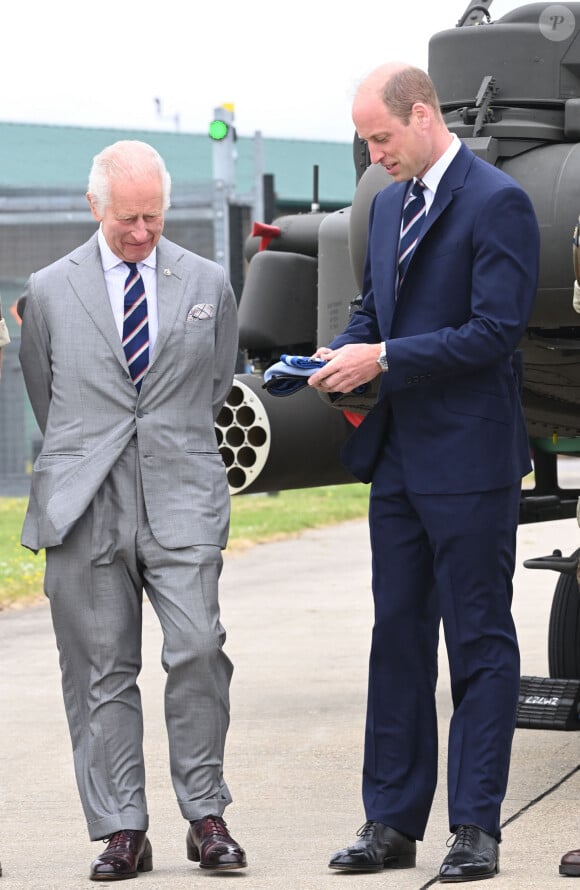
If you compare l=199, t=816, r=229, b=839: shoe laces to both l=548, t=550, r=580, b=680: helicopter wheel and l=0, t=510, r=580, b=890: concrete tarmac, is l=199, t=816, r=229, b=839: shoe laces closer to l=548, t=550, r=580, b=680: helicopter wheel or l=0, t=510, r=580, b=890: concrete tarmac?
l=0, t=510, r=580, b=890: concrete tarmac

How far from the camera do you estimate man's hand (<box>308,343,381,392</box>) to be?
423cm

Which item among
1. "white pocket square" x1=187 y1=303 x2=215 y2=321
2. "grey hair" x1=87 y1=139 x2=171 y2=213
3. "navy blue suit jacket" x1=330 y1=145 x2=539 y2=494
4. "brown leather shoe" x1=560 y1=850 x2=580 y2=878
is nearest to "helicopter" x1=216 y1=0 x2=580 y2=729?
"navy blue suit jacket" x1=330 y1=145 x2=539 y2=494

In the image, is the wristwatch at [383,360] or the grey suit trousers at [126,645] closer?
the wristwatch at [383,360]

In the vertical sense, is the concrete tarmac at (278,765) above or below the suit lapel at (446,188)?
below

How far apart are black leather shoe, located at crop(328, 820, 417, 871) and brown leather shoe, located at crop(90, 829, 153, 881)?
46 cm

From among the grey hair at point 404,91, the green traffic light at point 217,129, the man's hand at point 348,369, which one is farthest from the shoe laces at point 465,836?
the green traffic light at point 217,129

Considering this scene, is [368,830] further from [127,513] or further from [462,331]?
[462,331]

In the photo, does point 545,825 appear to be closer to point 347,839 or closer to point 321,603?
point 347,839

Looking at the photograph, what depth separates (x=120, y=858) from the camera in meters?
4.38

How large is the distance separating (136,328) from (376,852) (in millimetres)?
1380

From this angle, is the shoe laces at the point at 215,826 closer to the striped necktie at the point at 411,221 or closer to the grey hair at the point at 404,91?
the striped necktie at the point at 411,221

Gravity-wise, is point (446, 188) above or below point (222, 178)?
above

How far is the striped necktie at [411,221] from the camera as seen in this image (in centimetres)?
438

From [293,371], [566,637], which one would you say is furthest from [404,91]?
[566,637]
